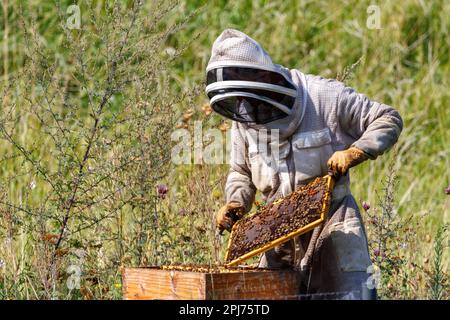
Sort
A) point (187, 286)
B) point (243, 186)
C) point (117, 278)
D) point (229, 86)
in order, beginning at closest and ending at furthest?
point (187, 286) < point (229, 86) < point (243, 186) < point (117, 278)

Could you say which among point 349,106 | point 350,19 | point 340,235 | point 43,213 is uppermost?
point 350,19

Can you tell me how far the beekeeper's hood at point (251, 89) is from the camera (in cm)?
451

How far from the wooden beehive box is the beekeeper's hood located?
0.77 m

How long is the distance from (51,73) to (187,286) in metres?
1.85

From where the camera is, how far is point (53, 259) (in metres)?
5.28

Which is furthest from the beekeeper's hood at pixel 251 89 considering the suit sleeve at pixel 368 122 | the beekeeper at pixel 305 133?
the suit sleeve at pixel 368 122

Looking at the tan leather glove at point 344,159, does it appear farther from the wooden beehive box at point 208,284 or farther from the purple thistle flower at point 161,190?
the purple thistle flower at point 161,190

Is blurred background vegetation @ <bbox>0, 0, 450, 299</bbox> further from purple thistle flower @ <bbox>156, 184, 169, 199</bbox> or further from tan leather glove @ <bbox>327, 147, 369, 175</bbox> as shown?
tan leather glove @ <bbox>327, 147, 369, 175</bbox>

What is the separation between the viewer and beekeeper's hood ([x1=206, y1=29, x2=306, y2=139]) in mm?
4508

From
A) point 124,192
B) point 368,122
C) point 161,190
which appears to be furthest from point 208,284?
point 124,192

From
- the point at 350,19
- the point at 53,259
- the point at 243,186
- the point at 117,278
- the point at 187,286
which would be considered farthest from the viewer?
the point at 350,19

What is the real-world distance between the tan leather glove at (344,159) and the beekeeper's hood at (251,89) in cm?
33

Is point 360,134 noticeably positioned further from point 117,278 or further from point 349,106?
point 117,278
